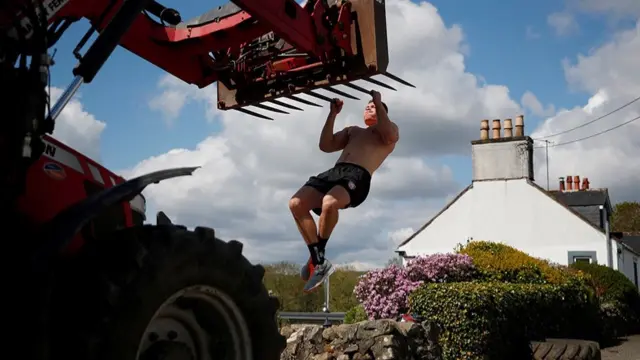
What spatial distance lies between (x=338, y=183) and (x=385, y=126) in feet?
1.70

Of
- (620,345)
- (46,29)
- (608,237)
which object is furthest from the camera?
(608,237)

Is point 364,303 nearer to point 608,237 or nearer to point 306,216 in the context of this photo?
point 306,216

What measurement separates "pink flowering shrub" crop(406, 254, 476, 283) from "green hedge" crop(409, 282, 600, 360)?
749 millimetres

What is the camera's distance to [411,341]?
8.64 metres

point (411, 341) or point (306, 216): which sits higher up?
point (306, 216)

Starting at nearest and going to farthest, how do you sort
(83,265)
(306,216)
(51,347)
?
1. (51,347)
2. (83,265)
3. (306,216)

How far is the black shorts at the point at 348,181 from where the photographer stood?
16.8 feet

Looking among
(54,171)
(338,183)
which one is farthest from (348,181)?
(54,171)

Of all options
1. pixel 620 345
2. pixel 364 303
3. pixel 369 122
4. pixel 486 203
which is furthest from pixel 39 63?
pixel 486 203

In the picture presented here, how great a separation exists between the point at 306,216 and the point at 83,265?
2.75 metres

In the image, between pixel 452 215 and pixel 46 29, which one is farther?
pixel 452 215

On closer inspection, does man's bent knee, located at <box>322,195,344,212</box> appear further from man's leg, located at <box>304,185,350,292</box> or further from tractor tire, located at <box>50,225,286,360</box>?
tractor tire, located at <box>50,225,286,360</box>

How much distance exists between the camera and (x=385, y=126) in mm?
5215

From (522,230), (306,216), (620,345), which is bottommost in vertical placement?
(620,345)
